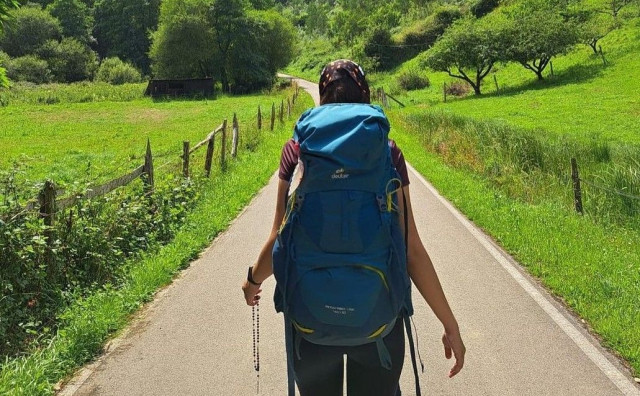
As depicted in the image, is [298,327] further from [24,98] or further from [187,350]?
[24,98]

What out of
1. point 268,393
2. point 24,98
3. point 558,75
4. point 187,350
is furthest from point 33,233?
point 24,98

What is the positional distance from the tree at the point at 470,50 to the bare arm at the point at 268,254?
4449 cm

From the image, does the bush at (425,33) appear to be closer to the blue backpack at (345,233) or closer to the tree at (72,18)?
the tree at (72,18)

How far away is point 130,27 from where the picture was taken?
102 metres

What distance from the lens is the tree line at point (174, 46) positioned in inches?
2591

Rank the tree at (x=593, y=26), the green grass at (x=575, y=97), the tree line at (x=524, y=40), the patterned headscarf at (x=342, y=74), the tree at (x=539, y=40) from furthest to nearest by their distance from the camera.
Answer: the tree at (x=593, y=26), the tree line at (x=524, y=40), the tree at (x=539, y=40), the green grass at (x=575, y=97), the patterned headscarf at (x=342, y=74)

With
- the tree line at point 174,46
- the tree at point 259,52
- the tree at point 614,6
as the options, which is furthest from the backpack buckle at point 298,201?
the tree at point 259,52

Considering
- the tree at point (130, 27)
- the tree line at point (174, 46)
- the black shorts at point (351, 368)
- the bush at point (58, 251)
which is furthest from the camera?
the tree at point (130, 27)

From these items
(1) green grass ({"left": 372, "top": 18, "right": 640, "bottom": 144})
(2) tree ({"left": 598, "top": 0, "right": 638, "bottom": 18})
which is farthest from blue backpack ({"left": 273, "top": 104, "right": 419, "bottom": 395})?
(2) tree ({"left": 598, "top": 0, "right": 638, "bottom": 18})

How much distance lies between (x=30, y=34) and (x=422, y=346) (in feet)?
336

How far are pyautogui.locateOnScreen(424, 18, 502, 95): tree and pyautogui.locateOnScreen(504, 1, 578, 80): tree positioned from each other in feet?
3.86

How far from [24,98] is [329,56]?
55837 mm

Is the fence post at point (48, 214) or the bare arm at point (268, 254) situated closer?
the bare arm at point (268, 254)

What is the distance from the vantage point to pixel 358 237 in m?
→ 1.83
